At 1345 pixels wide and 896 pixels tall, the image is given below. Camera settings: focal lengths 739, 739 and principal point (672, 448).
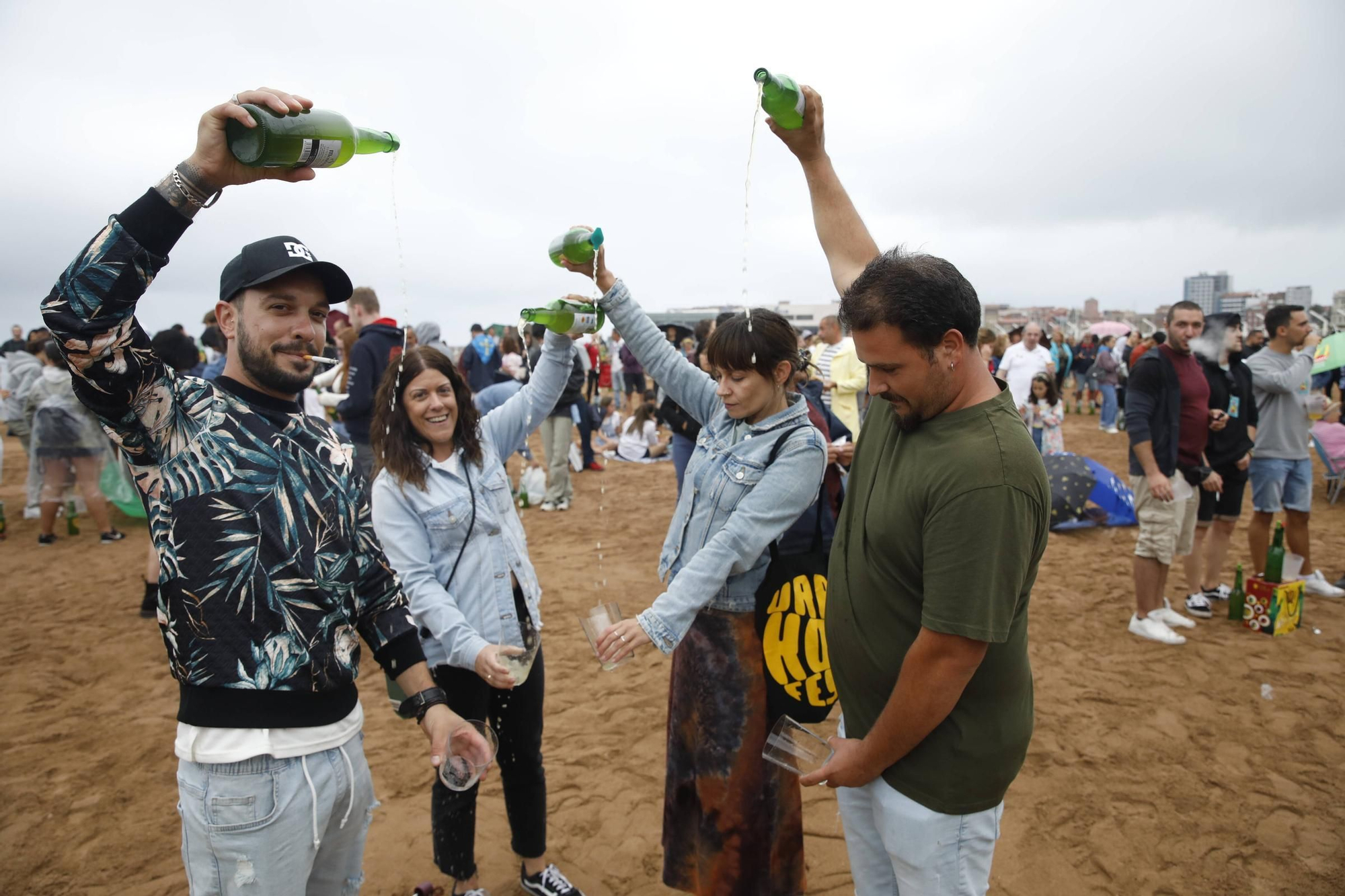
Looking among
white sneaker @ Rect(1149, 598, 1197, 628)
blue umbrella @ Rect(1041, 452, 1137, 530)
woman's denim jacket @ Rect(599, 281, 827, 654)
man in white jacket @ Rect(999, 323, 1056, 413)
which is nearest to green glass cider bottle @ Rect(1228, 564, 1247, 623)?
Result: white sneaker @ Rect(1149, 598, 1197, 628)

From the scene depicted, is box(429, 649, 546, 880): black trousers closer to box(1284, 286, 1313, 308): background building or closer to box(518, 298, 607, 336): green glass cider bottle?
box(518, 298, 607, 336): green glass cider bottle

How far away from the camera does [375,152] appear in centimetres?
210

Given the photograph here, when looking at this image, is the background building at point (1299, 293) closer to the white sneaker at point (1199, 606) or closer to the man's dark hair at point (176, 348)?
the white sneaker at point (1199, 606)

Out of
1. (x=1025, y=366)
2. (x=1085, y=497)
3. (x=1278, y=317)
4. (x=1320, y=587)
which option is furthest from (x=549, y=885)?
(x=1025, y=366)

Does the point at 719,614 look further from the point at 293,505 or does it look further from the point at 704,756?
the point at 293,505

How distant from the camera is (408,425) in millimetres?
2682

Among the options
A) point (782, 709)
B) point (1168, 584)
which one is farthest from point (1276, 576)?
point (782, 709)

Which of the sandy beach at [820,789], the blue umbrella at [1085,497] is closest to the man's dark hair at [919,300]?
the sandy beach at [820,789]

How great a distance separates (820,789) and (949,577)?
2713mm

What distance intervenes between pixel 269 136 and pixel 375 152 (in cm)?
61

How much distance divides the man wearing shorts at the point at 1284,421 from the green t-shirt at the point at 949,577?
531cm

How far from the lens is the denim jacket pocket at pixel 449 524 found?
102 inches

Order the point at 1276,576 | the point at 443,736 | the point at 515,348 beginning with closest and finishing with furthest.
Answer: the point at 443,736, the point at 1276,576, the point at 515,348

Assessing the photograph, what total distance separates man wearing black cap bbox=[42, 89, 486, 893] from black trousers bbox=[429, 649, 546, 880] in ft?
2.73
